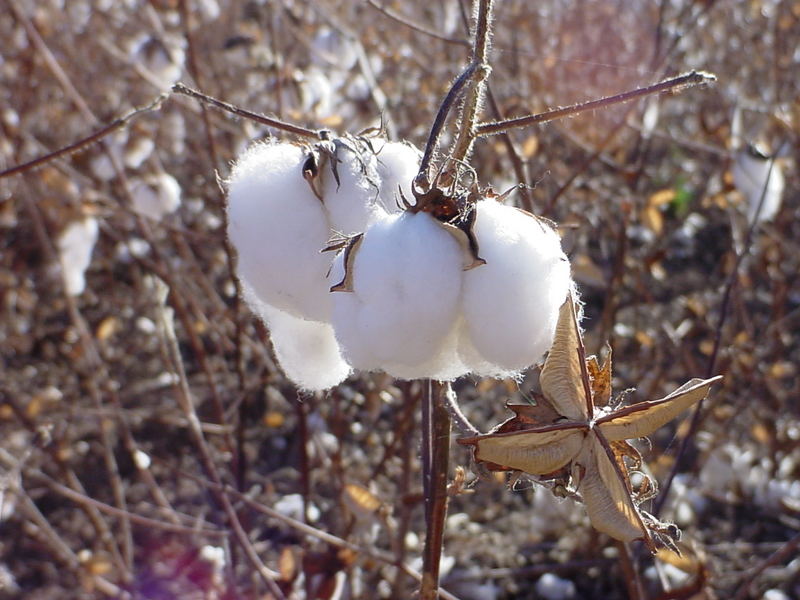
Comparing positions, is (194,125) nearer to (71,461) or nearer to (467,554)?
(71,461)

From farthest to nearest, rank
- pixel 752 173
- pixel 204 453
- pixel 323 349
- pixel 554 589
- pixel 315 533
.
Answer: pixel 554 589 → pixel 752 173 → pixel 204 453 → pixel 315 533 → pixel 323 349

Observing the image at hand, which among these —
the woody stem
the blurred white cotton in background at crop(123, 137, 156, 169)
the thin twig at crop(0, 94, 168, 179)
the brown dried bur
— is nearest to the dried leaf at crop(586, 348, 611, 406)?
the brown dried bur

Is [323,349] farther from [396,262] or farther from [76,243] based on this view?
[76,243]

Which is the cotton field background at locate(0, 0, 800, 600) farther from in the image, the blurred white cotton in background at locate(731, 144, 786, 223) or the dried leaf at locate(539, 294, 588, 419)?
the dried leaf at locate(539, 294, 588, 419)

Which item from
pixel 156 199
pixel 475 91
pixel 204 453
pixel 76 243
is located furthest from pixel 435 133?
pixel 76 243

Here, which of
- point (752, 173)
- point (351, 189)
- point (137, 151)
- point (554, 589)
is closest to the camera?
point (351, 189)

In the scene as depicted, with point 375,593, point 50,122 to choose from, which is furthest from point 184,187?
point 375,593
